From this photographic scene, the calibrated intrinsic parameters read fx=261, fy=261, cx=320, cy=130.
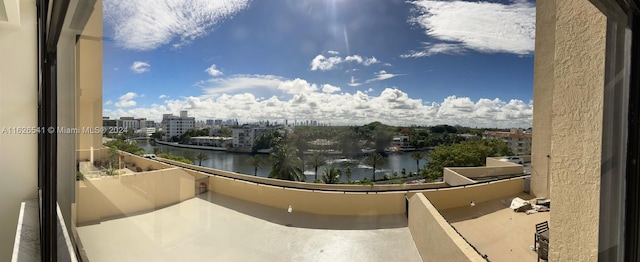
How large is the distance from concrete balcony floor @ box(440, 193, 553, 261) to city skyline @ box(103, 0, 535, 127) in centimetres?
153

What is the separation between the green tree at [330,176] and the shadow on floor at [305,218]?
918mm

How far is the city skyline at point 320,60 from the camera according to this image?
2.21m

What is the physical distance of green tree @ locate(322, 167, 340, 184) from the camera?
5109mm

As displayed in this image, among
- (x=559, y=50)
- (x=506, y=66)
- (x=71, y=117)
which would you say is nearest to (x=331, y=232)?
(x=71, y=117)

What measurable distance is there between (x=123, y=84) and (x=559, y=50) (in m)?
2.56

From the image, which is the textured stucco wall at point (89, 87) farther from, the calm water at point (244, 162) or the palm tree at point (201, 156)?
the palm tree at point (201, 156)

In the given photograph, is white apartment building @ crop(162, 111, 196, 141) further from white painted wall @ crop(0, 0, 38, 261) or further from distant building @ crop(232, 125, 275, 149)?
white painted wall @ crop(0, 0, 38, 261)

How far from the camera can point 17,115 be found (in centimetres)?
177

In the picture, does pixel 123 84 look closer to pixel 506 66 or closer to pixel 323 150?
pixel 323 150

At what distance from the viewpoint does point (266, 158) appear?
405cm

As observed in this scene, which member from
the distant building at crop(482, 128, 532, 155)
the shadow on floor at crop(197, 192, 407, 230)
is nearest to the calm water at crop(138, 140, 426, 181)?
the shadow on floor at crop(197, 192, 407, 230)

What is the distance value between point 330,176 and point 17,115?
421 cm

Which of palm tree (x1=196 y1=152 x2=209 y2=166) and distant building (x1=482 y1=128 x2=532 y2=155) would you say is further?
palm tree (x1=196 y1=152 x2=209 y2=166)

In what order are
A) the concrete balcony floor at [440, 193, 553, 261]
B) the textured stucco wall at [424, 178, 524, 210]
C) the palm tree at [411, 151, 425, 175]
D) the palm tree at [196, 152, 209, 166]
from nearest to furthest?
the palm tree at [196, 152, 209, 166] < the concrete balcony floor at [440, 193, 553, 261] < the palm tree at [411, 151, 425, 175] < the textured stucco wall at [424, 178, 524, 210]
